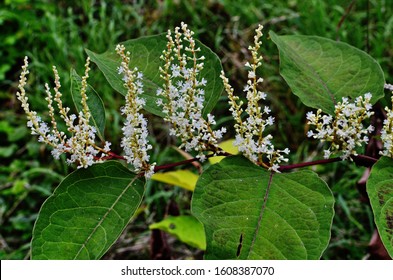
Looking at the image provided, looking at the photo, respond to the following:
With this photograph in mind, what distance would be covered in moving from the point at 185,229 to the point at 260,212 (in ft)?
2.75

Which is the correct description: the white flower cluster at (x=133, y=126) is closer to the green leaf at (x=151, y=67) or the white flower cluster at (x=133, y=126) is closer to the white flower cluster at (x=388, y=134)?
the green leaf at (x=151, y=67)

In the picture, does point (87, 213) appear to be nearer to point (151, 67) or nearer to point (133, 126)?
point (133, 126)

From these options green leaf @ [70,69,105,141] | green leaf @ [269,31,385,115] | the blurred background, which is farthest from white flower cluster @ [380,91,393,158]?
the blurred background

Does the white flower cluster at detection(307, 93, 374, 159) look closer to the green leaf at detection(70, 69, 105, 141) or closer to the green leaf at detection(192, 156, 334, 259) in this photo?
the green leaf at detection(192, 156, 334, 259)

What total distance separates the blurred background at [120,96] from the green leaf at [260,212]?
90cm

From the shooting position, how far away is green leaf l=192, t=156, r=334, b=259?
0.86 metres

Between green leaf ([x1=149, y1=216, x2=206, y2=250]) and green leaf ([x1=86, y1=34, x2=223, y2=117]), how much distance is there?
0.68 meters

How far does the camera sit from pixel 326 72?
1.14 m

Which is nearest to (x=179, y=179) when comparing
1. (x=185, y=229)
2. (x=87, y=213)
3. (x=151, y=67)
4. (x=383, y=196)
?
(x=185, y=229)

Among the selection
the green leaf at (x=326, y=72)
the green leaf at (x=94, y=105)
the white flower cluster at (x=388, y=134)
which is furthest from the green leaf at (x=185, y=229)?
the white flower cluster at (x=388, y=134)

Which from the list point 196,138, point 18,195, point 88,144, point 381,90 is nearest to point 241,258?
point 196,138

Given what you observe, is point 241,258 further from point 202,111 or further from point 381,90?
point 381,90

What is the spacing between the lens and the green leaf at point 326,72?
42.2 inches
